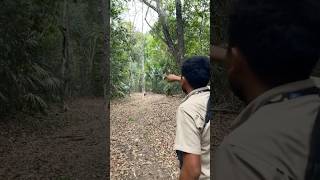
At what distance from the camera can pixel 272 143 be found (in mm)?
465

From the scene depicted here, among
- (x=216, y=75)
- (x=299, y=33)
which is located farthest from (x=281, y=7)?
(x=216, y=75)

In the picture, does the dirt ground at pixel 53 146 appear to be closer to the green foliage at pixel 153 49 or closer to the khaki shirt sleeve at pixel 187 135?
the green foliage at pixel 153 49

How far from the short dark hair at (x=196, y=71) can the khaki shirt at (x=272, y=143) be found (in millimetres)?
975

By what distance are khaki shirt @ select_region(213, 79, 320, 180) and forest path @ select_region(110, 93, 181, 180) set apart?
3980 millimetres

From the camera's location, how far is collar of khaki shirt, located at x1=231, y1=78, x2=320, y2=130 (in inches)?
19.9

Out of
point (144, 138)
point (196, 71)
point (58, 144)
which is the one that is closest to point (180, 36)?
point (58, 144)

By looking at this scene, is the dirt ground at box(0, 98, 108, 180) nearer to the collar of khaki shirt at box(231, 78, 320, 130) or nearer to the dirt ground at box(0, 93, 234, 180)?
the dirt ground at box(0, 93, 234, 180)

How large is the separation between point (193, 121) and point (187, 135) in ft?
0.16

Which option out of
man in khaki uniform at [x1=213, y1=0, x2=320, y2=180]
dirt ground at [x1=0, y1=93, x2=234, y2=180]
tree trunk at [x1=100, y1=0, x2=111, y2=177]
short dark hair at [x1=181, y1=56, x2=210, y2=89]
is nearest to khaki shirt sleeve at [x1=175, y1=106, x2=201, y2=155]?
short dark hair at [x1=181, y1=56, x2=210, y2=89]

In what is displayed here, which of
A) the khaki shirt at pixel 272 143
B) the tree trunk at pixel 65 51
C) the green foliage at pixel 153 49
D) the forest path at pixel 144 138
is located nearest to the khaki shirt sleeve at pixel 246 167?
the khaki shirt at pixel 272 143

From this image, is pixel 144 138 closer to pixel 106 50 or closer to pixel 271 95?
pixel 106 50

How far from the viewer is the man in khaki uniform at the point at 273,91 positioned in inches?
17.9

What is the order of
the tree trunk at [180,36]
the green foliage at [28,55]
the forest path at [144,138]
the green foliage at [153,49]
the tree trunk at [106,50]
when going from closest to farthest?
the tree trunk at [106,50]
the green foliage at [28,55]
the tree trunk at [180,36]
the green foliage at [153,49]
the forest path at [144,138]

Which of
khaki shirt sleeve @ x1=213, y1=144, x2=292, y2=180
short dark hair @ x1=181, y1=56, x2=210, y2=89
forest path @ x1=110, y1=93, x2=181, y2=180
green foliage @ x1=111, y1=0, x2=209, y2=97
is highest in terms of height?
green foliage @ x1=111, y1=0, x2=209, y2=97
